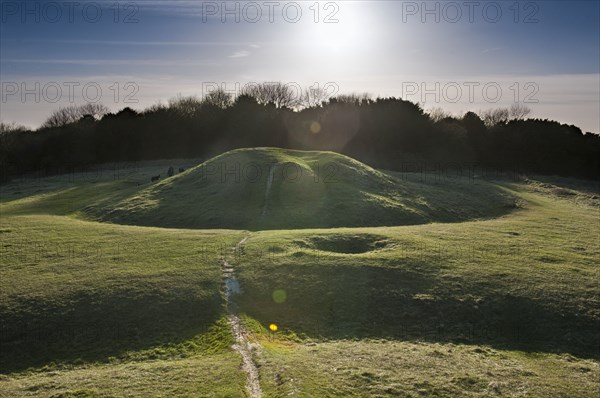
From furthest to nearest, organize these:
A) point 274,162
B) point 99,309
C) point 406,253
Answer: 1. point 274,162
2. point 406,253
3. point 99,309

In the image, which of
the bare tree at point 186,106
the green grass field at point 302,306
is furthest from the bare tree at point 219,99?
the green grass field at point 302,306

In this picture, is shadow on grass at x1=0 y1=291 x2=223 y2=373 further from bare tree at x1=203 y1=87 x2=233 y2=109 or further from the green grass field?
bare tree at x1=203 y1=87 x2=233 y2=109

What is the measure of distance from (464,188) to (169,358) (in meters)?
63.3

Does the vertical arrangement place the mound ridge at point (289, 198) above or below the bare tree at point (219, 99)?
below

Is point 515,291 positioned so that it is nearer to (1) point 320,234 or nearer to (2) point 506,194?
(1) point 320,234

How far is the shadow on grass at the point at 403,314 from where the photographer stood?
24703 millimetres

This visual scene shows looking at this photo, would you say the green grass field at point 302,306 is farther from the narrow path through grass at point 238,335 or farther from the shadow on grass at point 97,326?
the narrow path through grass at point 238,335

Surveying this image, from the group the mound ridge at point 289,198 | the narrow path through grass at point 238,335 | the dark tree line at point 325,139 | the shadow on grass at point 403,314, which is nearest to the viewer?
the narrow path through grass at point 238,335

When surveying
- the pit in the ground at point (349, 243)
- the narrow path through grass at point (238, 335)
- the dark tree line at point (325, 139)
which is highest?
the dark tree line at point (325, 139)

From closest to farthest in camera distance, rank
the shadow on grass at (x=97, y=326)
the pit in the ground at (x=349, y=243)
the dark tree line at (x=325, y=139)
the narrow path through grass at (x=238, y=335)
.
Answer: the narrow path through grass at (x=238, y=335) → the shadow on grass at (x=97, y=326) → the pit in the ground at (x=349, y=243) → the dark tree line at (x=325, y=139)

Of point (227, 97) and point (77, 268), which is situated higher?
point (227, 97)

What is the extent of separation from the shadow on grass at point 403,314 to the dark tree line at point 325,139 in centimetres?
8213

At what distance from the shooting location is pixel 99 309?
86.5ft

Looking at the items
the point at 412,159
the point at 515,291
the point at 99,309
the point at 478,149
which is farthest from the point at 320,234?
the point at 478,149
